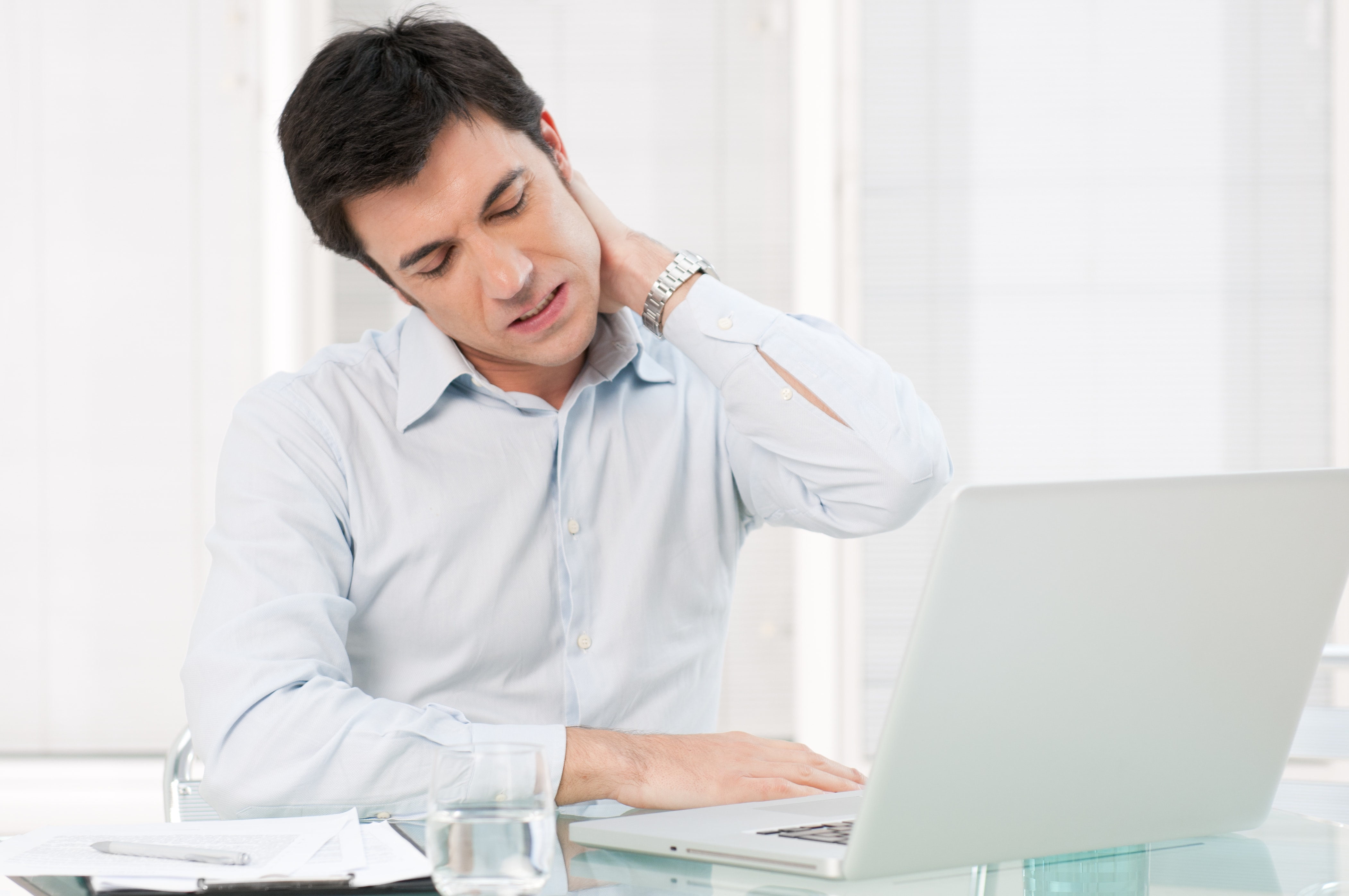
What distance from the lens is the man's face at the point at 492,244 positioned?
4.43 feet

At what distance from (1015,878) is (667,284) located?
85 centimetres

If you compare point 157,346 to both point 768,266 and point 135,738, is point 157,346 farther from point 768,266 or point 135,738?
point 768,266

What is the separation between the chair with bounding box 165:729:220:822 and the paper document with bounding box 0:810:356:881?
0.55m

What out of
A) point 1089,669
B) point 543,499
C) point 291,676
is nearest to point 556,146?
point 543,499

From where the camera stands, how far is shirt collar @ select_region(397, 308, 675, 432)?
1.47 metres

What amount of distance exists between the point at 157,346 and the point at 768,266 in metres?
1.53

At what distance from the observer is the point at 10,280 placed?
2.88 meters

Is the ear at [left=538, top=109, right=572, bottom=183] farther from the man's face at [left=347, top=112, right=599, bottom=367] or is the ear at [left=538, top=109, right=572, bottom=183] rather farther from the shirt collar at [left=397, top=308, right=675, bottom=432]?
the shirt collar at [left=397, top=308, right=675, bottom=432]

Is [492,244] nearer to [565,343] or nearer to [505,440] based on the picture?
[565,343]

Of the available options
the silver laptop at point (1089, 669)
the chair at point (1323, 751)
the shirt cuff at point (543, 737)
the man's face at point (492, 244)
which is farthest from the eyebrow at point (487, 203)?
the chair at point (1323, 751)

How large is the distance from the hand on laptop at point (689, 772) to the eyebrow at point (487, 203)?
1.92 feet

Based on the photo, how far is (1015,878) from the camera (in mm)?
824

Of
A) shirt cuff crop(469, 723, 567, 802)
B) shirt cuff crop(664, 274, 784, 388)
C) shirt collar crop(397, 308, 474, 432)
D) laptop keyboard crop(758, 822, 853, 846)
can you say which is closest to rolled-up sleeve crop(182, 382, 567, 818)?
shirt cuff crop(469, 723, 567, 802)

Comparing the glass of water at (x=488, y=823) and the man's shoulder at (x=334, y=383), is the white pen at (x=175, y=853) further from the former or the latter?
the man's shoulder at (x=334, y=383)
